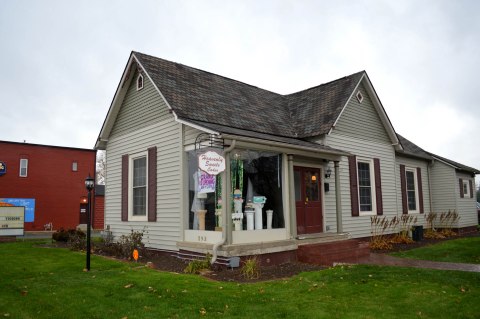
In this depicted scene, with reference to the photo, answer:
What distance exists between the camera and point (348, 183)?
13.9 meters

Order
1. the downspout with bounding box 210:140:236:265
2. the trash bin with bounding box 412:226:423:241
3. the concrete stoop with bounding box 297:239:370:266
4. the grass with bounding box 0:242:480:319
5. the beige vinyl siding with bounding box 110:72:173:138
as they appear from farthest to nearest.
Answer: the trash bin with bounding box 412:226:423:241, the beige vinyl siding with bounding box 110:72:173:138, the concrete stoop with bounding box 297:239:370:266, the downspout with bounding box 210:140:236:265, the grass with bounding box 0:242:480:319

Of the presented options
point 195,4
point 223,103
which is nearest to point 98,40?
point 195,4

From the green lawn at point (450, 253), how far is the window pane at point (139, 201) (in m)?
7.95

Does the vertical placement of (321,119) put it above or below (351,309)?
above

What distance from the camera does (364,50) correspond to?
16078 millimetres

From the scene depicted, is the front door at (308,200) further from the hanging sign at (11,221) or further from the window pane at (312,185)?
the hanging sign at (11,221)

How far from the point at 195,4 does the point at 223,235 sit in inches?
348

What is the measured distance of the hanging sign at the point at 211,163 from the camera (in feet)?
29.8

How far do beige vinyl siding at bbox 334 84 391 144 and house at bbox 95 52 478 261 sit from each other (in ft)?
0.13

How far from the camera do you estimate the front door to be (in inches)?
465

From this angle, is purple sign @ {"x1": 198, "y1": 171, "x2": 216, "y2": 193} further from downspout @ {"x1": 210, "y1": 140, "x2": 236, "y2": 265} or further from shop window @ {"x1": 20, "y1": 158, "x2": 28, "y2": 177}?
shop window @ {"x1": 20, "y1": 158, "x2": 28, "y2": 177}

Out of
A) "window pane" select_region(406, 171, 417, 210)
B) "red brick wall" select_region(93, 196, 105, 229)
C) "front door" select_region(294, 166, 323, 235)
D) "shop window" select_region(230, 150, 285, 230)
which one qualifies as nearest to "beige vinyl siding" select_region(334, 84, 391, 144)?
"front door" select_region(294, 166, 323, 235)

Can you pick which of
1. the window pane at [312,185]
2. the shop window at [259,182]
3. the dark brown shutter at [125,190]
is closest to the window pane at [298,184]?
the window pane at [312,185]

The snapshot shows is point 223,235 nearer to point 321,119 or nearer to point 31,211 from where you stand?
point 321,119
